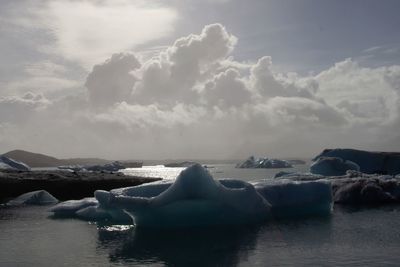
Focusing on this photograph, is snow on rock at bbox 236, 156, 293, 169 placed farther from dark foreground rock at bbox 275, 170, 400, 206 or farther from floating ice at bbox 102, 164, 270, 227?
floating ice at bbox 102, 164, 270, 227

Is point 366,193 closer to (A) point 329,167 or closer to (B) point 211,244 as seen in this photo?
(A) point 329,167

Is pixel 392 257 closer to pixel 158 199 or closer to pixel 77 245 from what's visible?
pixel 158 199

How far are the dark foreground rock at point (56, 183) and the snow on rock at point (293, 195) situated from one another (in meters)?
20.3

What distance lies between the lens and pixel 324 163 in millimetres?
44938

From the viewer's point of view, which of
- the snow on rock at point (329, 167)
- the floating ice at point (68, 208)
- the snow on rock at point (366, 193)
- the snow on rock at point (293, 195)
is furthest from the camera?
the snow on rock at point (329, 167)

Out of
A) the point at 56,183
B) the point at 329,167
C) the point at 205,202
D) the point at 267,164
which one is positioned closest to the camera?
the point at 205,202

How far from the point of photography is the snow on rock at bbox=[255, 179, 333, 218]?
23172mm

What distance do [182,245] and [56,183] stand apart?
25.7 metres

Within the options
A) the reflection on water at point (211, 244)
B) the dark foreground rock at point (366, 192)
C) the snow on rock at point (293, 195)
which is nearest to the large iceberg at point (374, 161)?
the dark foreground rock at point (366, 192)

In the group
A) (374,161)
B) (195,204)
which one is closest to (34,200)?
(195,204)

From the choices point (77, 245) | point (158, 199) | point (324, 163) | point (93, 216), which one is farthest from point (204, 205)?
point (324, 163)

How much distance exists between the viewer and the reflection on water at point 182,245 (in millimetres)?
→ 13719

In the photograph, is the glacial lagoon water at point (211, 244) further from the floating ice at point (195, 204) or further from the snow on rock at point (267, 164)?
the snow on rock at point (267, 164)

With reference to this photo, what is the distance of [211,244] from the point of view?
1595 cm
